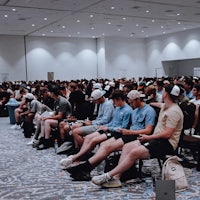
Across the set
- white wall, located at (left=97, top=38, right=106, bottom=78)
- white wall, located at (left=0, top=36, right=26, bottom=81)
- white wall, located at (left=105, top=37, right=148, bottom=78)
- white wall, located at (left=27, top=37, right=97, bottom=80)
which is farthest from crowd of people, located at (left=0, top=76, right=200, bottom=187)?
white wall, located at (left=105, top=37, right=148, bottom=78)

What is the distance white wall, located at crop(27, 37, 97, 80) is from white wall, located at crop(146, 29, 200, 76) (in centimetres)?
521

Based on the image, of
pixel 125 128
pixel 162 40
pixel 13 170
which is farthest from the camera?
pixel 162 40

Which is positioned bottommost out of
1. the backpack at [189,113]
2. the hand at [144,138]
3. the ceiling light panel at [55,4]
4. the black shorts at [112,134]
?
the black shorts at [112,134]

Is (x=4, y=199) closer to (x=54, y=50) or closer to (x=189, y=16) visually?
(x=189, y=16)

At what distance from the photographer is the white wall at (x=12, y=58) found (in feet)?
81.9

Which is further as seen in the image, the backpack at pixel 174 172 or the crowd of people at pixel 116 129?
the crowd of people at pixel 116 129

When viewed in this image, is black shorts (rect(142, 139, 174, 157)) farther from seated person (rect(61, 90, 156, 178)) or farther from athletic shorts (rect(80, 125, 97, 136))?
athletic shorts (rect(80, 125, 97, 136))

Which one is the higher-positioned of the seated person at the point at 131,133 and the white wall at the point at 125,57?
the white wall at the point at 125,57

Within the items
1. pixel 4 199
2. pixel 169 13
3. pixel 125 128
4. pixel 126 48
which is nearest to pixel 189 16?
pixel 169 13

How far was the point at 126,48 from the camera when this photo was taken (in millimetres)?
28453

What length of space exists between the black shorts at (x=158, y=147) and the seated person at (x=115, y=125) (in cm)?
86

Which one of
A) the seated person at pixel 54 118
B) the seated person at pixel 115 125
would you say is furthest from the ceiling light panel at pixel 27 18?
the seated person at pixel 115 125

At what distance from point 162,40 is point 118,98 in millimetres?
23496

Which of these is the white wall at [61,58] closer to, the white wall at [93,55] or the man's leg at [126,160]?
the white wall at [93,55]
